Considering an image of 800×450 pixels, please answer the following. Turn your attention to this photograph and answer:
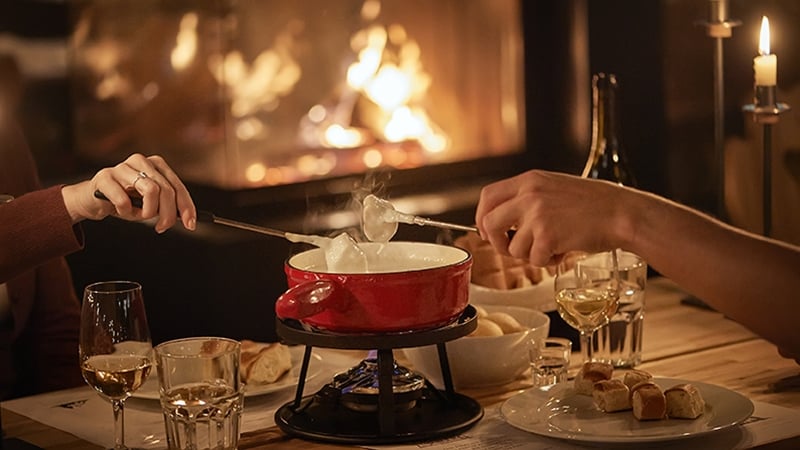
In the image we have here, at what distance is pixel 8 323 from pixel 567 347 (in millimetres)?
1089

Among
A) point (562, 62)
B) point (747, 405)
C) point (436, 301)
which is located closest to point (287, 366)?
point (436, 301)

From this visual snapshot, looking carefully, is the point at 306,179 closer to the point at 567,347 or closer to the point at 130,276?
the point at 130,276

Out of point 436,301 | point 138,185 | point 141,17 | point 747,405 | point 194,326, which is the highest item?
point 141,17

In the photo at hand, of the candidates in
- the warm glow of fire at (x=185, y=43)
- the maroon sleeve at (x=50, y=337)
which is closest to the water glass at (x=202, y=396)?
the maroon sleeve at (x=50, y=337)

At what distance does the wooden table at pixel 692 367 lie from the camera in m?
1.73

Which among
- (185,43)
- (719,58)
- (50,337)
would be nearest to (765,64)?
(719,58)

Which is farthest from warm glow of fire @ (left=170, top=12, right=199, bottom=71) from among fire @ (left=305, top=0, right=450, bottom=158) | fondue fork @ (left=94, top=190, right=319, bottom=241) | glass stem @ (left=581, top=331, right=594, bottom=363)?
glass stem @ (left=581, top=331, right=594, bottom=363)

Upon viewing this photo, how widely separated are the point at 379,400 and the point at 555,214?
0.33 metres

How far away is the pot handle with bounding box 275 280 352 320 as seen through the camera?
5.35 ft

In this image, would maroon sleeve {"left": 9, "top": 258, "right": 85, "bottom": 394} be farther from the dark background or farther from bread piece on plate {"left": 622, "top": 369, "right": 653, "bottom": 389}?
bread piece on plate {"left": 622, "top": 369, "right": 653, "bottom": 389}

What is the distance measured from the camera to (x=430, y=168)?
12.8ft

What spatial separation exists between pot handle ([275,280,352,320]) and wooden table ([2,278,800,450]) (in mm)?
180

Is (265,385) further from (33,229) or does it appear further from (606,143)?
(606,143)

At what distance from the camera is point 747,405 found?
170 cm
